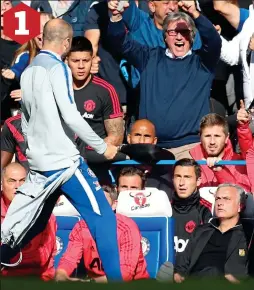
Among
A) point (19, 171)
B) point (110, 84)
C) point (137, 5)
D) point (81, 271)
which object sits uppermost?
point (137, 5)

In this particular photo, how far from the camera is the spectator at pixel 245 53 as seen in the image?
35.6 feet

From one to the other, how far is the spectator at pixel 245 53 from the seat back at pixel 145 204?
181 cm

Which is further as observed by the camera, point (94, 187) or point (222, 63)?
point (222, 63)

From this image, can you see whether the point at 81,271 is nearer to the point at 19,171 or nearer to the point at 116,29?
the point at 19,171

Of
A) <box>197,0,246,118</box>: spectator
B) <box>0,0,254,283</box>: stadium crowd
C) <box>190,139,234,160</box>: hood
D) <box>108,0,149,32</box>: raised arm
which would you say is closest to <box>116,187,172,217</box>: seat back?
<box>0,0,254,283</box>: stadium crowd

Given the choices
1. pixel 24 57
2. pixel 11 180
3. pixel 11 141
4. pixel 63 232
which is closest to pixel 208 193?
pixel 63 232

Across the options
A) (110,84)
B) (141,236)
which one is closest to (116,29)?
(110,84)

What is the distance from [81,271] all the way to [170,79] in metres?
2.41

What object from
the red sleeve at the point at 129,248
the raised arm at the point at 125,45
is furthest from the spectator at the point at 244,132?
the red sleeve at the point at 129,248

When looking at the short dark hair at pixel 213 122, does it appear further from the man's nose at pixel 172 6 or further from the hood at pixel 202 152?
the man's nose at pixel 172 6

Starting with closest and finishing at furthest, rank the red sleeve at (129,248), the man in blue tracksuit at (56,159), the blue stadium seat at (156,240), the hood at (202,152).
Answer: the man in blue tracksuit at (56,159)
the red sleeve at (129,248)
the blue stadium seat at (156,240)
the hood at (202,152)

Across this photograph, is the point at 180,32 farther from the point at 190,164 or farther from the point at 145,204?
the point at 145,204

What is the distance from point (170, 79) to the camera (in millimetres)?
10742

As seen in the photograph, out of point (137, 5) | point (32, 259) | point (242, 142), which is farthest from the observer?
point (137, 5)
